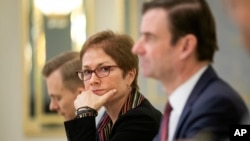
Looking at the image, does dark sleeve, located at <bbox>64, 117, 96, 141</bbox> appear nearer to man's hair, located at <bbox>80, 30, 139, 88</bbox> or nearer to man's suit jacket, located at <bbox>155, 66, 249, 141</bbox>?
man's hair, located at <bbox>80, 30, 139, 88</bbox>

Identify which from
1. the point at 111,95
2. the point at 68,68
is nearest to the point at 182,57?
the point at 111,95

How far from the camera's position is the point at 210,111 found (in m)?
1.45

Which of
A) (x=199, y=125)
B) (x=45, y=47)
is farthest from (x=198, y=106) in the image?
(x=45, y=47)

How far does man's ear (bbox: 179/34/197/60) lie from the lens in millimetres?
1521

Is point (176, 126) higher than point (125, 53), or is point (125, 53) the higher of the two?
point (125, 53)

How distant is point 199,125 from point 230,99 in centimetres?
10

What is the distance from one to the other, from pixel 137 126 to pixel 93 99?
21 centimetres

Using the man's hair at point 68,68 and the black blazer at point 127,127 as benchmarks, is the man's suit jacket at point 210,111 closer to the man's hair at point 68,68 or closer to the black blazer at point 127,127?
the black blazer at point 127,127

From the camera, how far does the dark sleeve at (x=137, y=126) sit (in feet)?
6.66

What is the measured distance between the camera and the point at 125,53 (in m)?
2.21

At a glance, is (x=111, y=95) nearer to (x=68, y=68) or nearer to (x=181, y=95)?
(x=68, y=68)

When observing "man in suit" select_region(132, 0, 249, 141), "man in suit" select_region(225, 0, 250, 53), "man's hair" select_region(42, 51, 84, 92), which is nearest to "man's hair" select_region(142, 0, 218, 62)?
"man in suit" select_region(132, 0, 249, 141)

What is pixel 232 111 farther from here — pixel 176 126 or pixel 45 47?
pixel 45 47

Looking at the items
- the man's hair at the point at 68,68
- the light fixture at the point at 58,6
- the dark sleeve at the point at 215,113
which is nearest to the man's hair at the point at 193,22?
the dark sleeve at the point at 215,113
